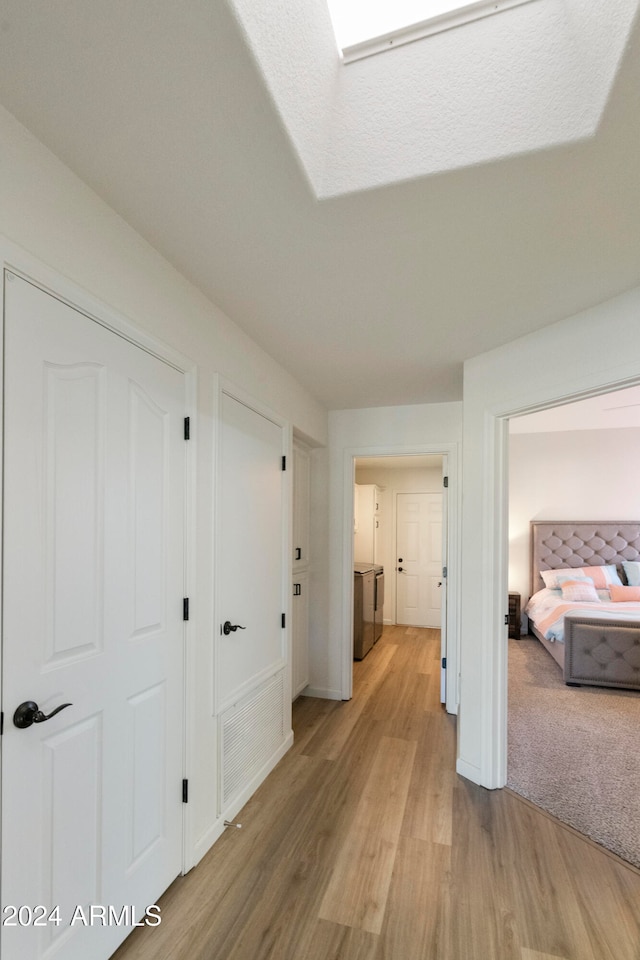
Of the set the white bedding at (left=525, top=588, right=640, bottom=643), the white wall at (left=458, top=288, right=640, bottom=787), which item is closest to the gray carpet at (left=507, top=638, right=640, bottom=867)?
the white wall at (left=458, top=288, right=640, bottom=787)

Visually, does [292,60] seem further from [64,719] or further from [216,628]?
[216,628]

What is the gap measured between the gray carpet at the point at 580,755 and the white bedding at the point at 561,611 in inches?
17.6

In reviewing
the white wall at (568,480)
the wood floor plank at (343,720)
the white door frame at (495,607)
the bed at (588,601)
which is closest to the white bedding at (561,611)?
the bed at (588,601)

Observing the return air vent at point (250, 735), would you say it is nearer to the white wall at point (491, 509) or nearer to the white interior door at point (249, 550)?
the white interior door at point (249, 550)

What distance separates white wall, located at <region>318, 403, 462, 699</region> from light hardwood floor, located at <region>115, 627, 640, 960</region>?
3.34 ft

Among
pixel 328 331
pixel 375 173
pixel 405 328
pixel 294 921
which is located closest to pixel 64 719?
pixel 294 921

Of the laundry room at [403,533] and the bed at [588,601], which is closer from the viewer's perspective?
the bed at [588,601]

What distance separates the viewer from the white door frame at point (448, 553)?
3.45 meters

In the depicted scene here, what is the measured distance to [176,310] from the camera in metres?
1.78

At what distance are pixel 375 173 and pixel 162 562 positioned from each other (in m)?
1.47

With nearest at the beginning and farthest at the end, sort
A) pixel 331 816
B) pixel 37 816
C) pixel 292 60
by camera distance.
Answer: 1. pixel 292 60
2. pixel 37 816
3. pixel 331 816

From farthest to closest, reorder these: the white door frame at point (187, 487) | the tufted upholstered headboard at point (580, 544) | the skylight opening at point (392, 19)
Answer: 1. the tufted upholstered headboard at point (580, 544)
2. the white door frame at point (187, 487)
3. the skylight opening at point (392, 19)

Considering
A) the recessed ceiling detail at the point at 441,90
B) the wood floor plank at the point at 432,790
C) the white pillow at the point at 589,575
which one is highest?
the recessed ceiling detail at the point at 441,90

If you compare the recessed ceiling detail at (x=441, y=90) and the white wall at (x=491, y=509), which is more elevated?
the recessed ceiling detail at (x=441, y=90)
